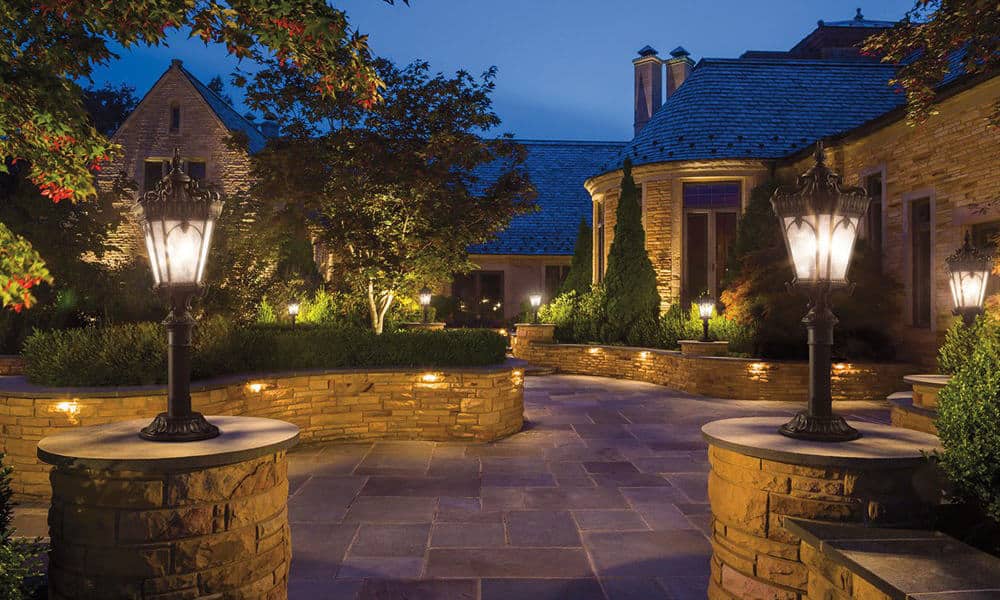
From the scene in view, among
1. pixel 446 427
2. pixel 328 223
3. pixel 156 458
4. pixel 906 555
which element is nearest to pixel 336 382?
pixel 446 427

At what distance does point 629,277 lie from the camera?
17844mm

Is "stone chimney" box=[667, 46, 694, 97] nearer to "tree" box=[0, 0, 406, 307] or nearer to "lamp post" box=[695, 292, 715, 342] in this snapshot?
"lamp post" box=[695, 292, 715, 342]

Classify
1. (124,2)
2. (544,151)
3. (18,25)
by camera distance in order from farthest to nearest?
(544,151), (18,25), (124,2)

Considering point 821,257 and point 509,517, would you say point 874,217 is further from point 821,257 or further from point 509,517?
point 509,517

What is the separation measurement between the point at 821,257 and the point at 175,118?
75.2 ft

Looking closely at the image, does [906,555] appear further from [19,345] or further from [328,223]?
[19,345]

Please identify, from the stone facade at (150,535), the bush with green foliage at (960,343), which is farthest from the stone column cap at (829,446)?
the bush with green foliage at (960,343)

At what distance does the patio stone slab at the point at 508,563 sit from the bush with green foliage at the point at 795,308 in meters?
9.94

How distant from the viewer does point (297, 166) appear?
405 inches

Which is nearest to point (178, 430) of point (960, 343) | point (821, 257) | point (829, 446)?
point (829, 446)

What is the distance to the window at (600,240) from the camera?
21.2 m

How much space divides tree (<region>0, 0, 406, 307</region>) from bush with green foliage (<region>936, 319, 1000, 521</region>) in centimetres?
380

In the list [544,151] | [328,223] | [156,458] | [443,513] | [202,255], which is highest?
[544,151]

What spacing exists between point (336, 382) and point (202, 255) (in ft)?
16.6
